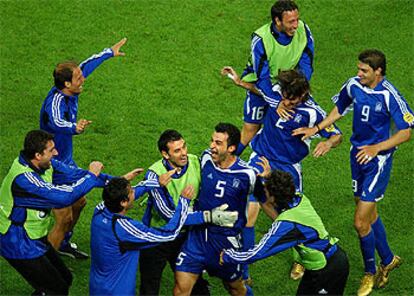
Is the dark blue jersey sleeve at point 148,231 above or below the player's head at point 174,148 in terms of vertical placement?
below

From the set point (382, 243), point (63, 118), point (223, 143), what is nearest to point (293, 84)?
point (223, 143)

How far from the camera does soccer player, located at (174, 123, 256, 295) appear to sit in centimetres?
948

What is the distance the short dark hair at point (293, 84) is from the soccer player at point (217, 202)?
3.23 ft

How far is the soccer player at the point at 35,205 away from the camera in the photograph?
30.7 feet

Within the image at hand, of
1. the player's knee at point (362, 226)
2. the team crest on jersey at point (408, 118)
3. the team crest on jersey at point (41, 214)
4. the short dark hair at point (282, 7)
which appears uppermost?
the short dark hair at point (282, 7)

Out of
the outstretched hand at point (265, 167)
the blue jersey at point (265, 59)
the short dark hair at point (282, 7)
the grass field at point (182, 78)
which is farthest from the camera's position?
the grass field at point (182, 78)

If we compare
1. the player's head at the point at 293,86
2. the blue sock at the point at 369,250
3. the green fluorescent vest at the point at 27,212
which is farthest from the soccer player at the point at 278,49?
the green fluorescent vest at the point at 27,212

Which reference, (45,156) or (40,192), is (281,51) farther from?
(40,192)

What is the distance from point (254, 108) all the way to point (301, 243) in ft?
9.85

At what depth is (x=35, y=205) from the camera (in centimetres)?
941

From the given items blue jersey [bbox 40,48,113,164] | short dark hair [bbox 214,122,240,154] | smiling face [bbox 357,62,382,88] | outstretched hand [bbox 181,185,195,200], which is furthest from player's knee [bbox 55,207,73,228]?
smiling face [bbox 357,62,382,88]

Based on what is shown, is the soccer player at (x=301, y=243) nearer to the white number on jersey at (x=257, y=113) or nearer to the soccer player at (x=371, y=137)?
the soccer player at (x=371, y=137)

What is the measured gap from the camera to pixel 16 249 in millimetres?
9508

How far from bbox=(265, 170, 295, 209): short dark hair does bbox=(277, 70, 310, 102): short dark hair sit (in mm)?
1454
